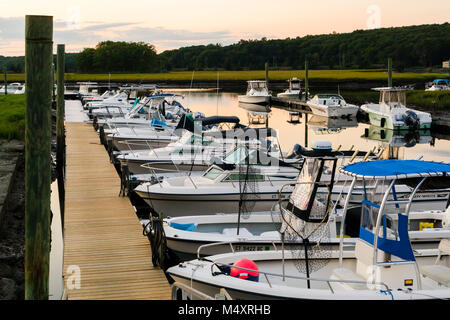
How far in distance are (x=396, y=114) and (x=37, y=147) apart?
104 feet

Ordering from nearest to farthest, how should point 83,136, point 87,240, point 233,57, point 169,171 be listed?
point 87,240 → point 169,171 → point 83,136 → point 233,57

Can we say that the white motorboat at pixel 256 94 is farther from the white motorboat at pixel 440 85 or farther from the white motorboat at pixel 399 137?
the white motorboat at pixel 399 137

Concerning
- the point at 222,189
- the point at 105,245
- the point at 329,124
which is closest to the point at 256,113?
the point at 329,124

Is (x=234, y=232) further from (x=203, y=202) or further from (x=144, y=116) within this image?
(x=144, y=116)

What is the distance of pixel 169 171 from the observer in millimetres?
18500

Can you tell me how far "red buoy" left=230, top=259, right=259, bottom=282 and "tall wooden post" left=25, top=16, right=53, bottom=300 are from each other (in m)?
2.48

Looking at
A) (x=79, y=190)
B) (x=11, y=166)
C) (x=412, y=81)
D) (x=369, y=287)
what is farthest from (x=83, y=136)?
(x=412, y=81)

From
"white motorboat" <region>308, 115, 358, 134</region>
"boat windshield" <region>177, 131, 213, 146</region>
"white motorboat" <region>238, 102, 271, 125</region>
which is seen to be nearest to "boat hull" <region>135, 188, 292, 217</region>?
"boat windshield" <region>177, 131, 213, 146</region>

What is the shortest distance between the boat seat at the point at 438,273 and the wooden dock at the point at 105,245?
3662mm

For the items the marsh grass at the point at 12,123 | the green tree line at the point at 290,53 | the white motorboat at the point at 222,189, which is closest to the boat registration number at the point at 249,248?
the white motorboat at the point at 222,189

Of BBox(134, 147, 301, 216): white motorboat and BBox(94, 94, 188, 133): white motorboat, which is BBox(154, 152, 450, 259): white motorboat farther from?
BBox(94, 94, 188, 133): white motorboat

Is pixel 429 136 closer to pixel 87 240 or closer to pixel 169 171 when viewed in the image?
pixel 169 171

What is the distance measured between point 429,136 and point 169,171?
21419 mm

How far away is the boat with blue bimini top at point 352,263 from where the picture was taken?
783cm
